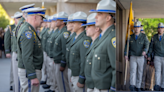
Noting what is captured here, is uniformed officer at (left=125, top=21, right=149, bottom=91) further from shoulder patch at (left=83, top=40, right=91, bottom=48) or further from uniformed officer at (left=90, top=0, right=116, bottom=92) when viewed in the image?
shoulder patch at (left=83, top=40, right=91, bottom=48)

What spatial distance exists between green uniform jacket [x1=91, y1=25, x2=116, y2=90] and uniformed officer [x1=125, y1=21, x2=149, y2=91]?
1.42 ft

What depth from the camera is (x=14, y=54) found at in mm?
5613

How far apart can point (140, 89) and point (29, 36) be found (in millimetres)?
2227

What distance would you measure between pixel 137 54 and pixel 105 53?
1.76ft

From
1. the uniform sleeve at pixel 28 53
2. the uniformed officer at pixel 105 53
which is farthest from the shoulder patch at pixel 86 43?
the uniformed officer at pixel 105 53

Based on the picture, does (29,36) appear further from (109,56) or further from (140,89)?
(140,89)

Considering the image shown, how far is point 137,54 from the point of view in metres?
2.35

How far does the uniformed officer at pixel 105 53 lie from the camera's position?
2.74 metres

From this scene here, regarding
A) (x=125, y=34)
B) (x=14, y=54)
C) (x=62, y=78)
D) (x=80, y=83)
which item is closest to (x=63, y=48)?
(x=62, y=78)

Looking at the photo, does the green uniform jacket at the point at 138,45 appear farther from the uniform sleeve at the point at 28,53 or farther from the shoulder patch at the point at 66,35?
the shoulder patch at the point at 66,35

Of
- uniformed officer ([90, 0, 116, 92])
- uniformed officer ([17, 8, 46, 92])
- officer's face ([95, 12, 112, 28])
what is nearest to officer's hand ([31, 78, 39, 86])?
uniformed officer ([17, 8, 46, 92])

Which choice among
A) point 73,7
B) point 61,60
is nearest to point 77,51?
point 61,60

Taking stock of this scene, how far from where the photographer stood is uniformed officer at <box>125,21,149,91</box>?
7.37 ft

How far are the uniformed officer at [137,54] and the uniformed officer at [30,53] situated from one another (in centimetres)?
195
